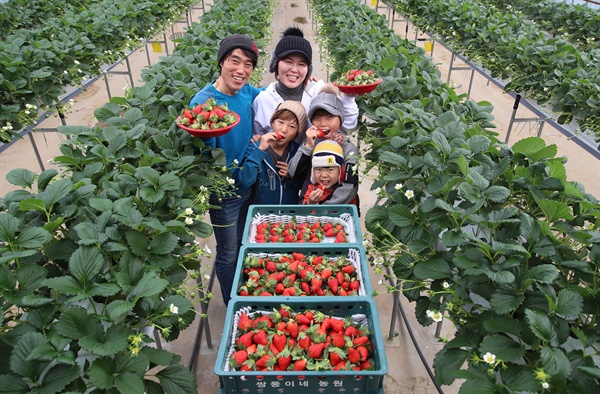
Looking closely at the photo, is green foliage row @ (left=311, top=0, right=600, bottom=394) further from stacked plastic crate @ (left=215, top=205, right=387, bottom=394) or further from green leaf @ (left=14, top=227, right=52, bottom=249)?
green leaf @ (left=14, top=227, right=52, bottom=249)

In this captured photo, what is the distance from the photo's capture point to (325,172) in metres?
2.02

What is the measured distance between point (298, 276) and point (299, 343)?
0.31 m

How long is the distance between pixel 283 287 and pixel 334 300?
Result: 0.21 metres

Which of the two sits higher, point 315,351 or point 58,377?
point 58,377

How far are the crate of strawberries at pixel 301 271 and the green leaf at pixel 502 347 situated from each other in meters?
0.44

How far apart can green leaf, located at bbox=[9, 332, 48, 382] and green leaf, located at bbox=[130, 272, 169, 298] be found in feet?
0.75

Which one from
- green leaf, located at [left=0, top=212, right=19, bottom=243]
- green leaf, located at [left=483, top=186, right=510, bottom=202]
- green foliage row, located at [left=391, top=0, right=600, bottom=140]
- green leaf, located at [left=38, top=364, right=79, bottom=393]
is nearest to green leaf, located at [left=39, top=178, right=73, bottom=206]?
green leaf, located at [left=0, top=212, right=19, bottom=243]

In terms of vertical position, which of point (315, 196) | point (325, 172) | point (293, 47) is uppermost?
point (293, 47)

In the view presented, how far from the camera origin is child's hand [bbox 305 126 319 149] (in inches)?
79.7

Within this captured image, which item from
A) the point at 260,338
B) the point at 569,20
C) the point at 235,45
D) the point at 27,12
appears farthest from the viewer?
the point at 27,12

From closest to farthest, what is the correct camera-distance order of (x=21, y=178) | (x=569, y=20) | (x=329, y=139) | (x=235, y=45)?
1. (x=21, y=178)
2. (x=235, y=45)
3. (x=329, y=139)
4. (x=569, y=20)

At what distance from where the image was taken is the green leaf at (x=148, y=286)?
3.52 feet

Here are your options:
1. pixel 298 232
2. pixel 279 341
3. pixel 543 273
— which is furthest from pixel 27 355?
pixel 543 273

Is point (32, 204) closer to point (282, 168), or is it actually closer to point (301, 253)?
point (301, 253)
